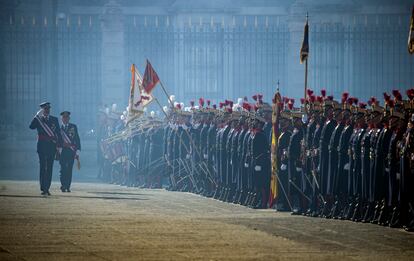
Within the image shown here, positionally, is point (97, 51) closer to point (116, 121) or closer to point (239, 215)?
point (116, 121)

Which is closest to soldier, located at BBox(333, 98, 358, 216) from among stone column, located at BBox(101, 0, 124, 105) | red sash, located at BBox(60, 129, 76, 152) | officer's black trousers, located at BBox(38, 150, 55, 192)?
officer's black trousers, located at BBox(38, 150, 55, 192)

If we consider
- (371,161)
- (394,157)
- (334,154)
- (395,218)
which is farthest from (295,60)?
(395,218)

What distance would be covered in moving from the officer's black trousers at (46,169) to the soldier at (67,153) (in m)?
1.17

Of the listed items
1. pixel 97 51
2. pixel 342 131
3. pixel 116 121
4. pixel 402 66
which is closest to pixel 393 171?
pixel 342 131

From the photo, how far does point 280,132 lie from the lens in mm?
22828

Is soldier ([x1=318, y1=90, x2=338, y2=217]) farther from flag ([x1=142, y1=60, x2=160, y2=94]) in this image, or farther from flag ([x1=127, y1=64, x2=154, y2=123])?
flag ([x1=127, y1=64, x2=154, y2=123])

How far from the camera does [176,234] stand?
17344mm

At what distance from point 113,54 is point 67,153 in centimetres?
1509

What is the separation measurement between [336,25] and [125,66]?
7138mm

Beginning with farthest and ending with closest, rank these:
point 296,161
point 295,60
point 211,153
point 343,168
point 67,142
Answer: point 295,60, point 67,142, point 211,153, point 296,161, point 343,168

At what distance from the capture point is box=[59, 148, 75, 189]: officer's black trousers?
2844 centimetres

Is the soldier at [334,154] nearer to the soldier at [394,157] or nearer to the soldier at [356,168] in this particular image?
the soldier at [356,168]

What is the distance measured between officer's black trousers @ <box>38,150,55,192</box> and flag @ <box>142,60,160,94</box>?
4281mm

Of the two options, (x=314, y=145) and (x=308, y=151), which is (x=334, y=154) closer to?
(x=314, y=145)
